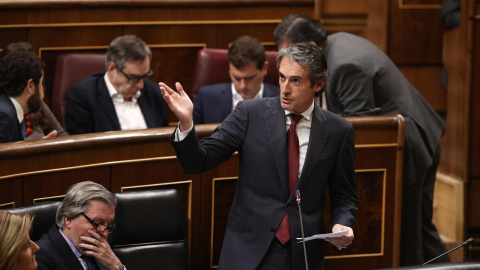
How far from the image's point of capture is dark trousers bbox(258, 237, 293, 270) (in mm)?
1781

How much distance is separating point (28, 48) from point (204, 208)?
0.75 m

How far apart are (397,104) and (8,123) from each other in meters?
1.18

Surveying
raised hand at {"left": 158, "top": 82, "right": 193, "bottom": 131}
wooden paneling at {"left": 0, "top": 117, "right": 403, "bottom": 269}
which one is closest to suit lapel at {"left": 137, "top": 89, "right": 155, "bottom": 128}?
wooden paneling at {"left": 0, "top": 117, "right": 403, "bottom": 269}

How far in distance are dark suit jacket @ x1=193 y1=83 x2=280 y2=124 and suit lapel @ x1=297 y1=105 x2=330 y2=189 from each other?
1030mm

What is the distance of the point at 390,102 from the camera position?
2.56 m

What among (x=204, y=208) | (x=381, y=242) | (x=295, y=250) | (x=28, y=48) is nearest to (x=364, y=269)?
(x=381, y=242)

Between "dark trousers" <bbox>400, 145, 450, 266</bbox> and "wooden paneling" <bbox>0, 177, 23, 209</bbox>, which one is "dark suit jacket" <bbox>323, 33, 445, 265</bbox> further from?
"wooden paneling" <bbox>0, 177, 23, 209</bbox>

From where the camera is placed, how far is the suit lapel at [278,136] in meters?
1.77

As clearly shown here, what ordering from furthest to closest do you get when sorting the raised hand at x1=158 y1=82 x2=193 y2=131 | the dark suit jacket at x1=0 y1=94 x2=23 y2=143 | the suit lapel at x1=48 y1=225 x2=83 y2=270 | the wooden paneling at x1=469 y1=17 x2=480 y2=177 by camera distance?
the wooden paneling at x1=469 y1=17 x2=480 y2=177, the dark suit jacket at x1=0 y1=94 x2=23 y2=143, the suit lapel at x1=48 y1=225 x2=83 y2=270, the raised hand at x1=158 y1=82 x2=193 y2=131

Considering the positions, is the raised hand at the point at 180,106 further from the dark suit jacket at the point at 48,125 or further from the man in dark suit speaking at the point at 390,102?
the dark suit jacket at the point at 48,125

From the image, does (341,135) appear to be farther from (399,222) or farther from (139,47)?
(139,47)

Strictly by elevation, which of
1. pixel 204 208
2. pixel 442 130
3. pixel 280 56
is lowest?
pixel 204 208

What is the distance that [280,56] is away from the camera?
1.80 metres

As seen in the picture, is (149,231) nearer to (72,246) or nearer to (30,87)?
(72,246)
